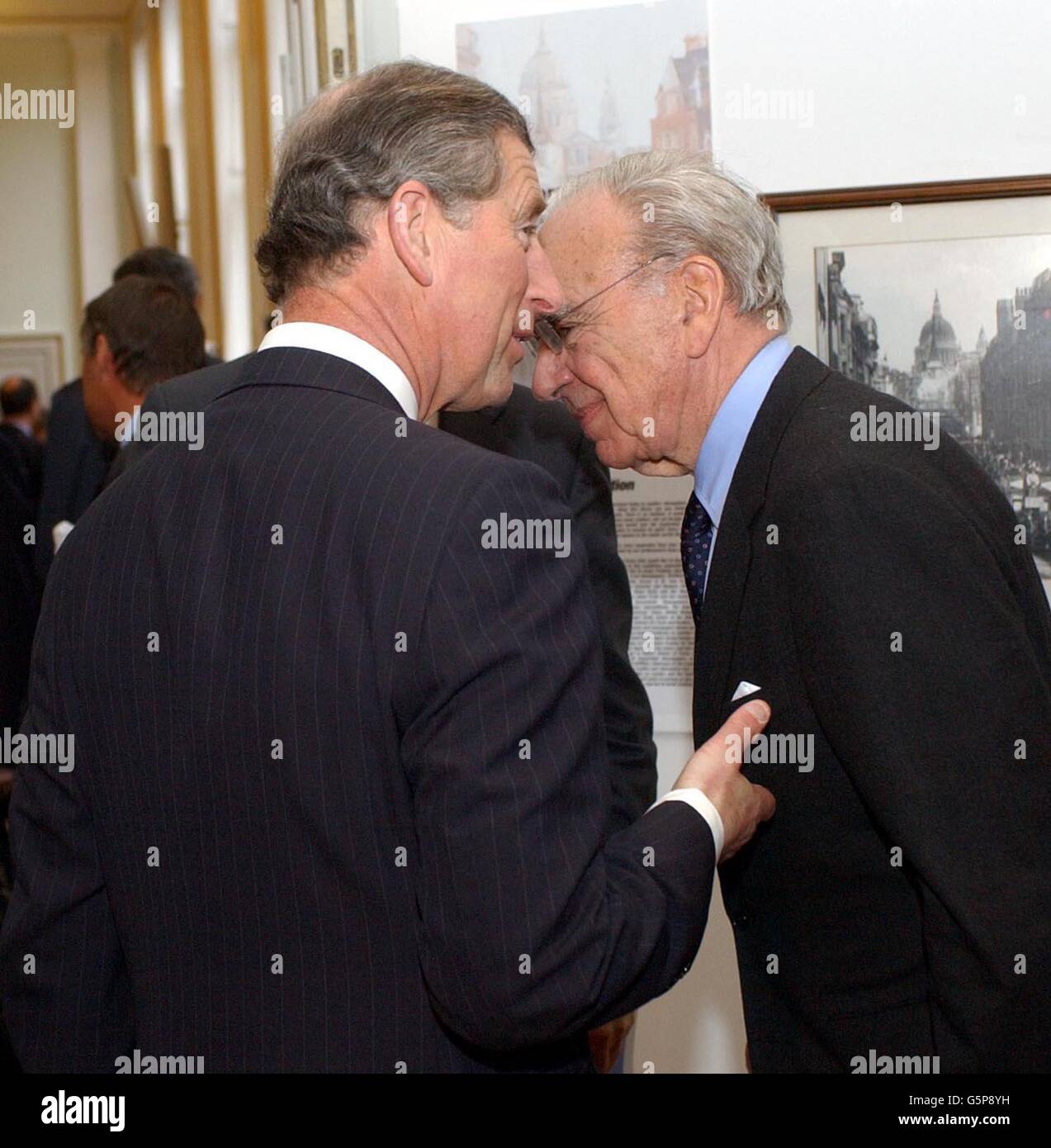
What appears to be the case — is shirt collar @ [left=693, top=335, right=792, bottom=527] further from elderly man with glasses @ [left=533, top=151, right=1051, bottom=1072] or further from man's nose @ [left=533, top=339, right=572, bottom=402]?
man's nose @ [left=533, top=339, right=572, bottom=402]

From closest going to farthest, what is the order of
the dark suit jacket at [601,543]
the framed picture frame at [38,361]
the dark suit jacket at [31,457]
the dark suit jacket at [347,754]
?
the dark suit jacket at [347,754] < the dark suit jacket at [601,543] < the dark suit jacket at [31,457] < the framed picture frame at [38,361]

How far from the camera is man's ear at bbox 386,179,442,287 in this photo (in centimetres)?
145

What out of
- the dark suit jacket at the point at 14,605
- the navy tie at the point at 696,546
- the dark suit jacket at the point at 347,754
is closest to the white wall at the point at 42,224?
the dark suit jacket at the point at 14,605

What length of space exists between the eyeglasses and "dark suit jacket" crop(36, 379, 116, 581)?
7.97 ft

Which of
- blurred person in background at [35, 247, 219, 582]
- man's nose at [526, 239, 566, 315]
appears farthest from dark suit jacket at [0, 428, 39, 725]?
man's nose at [526, 239, 566, 315]

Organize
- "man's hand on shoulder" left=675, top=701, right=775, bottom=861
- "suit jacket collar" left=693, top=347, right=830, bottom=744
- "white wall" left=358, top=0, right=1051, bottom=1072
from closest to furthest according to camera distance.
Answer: "man's hand on shoulder" left=675, top=701, right=775, bottom=861 < "suit jacket collar" left=693, top=347, right=830, bottom=744 < "white wall" left=358, top=0, right=1051, bottom=1072

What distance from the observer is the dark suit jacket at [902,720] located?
1.54 m

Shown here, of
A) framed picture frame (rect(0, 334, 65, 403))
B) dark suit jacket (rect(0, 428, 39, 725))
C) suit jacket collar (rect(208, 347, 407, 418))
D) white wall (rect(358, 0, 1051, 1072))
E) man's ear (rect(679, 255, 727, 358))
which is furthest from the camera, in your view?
framed picture frame (rect(0, 334, 65, 403))

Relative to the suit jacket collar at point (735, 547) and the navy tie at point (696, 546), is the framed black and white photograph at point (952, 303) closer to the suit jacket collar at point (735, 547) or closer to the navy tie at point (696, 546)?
the navy tie at point (696, 546)

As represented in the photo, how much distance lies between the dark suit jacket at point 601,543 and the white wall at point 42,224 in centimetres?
1104

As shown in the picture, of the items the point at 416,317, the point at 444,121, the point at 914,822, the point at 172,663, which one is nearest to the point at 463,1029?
the point at 172,663

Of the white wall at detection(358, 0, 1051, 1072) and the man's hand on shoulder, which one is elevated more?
the white wall at detection(358, 0, 1051, 1072)

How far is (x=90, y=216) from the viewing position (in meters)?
12.5

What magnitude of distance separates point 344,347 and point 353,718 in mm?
415
